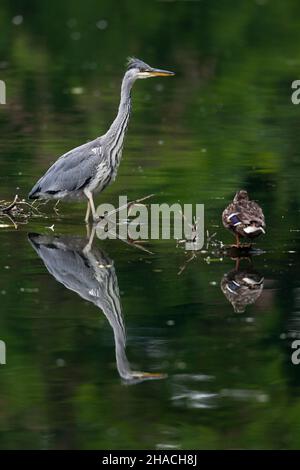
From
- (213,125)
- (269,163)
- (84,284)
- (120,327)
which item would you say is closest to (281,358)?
(120,327)

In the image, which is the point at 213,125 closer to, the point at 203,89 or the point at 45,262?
the point at 203,89

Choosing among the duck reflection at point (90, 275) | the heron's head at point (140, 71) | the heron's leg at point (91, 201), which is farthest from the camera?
the heron's head at point (140, 71)

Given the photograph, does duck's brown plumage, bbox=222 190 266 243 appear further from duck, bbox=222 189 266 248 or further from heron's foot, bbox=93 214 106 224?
heron's foot, bbox=93 214 106 224

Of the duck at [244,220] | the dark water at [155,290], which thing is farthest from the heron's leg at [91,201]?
the duck at [244,220]

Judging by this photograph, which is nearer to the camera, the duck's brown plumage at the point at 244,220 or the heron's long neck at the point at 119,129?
the duck's brown plumage at the point at 244,220

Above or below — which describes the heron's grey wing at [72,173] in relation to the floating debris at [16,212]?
above

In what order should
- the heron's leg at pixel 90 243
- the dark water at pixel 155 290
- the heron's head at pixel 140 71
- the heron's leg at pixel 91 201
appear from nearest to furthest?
the dark water at pixel 155 290, the heron's leg at pixel 90 243, the heron's leg at pixel 91 201, the heron's head at pixel 140 71

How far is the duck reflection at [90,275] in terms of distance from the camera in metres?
10.0

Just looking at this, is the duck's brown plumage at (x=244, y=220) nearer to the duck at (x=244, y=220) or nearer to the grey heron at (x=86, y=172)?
the duck at (x=244, y=220)

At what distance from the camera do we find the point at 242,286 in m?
11.6

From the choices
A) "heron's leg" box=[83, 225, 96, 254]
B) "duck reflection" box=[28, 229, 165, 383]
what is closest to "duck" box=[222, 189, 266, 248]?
"duck reflection" box=[28, 229, 165, 383]

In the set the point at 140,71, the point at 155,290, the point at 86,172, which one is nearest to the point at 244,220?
the point at 155,290

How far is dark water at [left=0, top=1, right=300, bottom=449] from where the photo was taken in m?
8.87

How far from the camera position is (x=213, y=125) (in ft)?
66.0
